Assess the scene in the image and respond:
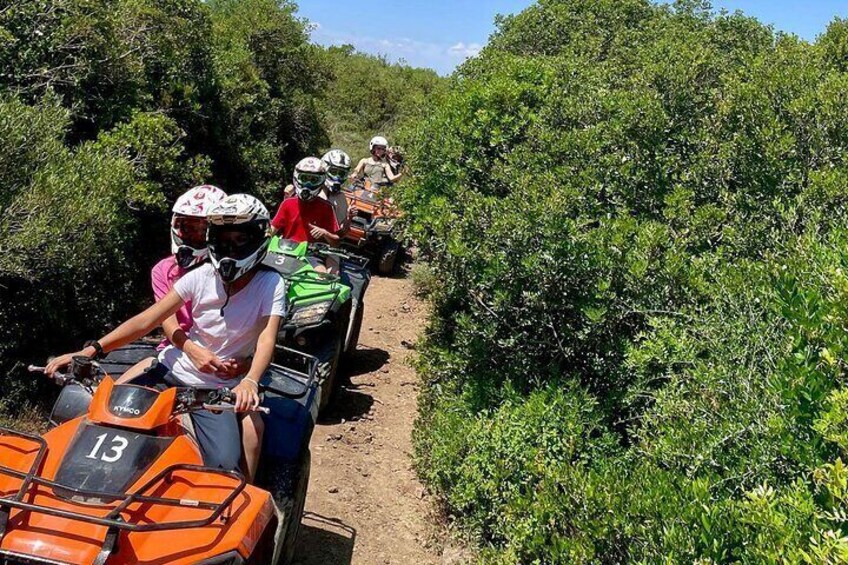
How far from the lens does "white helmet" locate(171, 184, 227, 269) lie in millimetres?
4391

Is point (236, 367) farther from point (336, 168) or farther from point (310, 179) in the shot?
point (336, 168)

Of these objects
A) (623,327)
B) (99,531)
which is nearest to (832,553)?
(99,531)

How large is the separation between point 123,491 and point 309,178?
5.26m

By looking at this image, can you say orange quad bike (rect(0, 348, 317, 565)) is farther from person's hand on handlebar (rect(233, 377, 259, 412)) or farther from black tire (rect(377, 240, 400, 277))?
black tire (rect(377, 240, 400, 277))

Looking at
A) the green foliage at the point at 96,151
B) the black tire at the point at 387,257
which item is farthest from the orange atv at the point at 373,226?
the green foliage at the point at 96,151

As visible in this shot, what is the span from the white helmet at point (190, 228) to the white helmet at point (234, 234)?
0.66 meters

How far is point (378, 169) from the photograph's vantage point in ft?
43.5

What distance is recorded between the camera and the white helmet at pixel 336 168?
849 centimetres

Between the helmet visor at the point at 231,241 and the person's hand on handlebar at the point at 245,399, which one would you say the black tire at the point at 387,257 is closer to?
the helmet visor at the point at 231,241

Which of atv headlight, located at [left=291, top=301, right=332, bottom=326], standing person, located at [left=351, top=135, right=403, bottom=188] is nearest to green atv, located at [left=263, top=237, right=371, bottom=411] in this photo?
atv headlight, located at [left=291, top=301, right=332, bottom=326]

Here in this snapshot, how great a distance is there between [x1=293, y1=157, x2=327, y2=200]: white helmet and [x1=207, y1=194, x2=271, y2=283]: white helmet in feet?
12.5

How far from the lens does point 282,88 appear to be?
59.0 ft

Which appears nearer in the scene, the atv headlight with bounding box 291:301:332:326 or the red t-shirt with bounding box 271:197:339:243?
the atv headlight with bounding box 291:301:332:326

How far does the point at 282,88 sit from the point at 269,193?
4.21 meters
